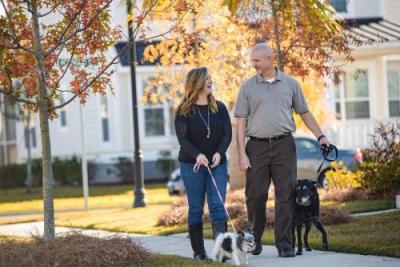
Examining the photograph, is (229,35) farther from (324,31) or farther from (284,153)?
(284,153)

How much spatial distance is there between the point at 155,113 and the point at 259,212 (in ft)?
78.1

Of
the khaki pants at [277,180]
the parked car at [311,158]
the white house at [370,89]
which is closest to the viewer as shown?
the khaki pants at [277,180]

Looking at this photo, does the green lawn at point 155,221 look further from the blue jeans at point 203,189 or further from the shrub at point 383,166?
the blue jeans at point 203,189

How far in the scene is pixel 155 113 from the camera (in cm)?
3247

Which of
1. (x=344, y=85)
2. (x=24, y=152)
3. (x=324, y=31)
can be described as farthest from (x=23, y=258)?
(x=24, y=152)

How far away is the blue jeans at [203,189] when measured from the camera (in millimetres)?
8453

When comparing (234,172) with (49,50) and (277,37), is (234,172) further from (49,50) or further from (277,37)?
(49,50)

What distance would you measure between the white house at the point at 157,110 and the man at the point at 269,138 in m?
18.1

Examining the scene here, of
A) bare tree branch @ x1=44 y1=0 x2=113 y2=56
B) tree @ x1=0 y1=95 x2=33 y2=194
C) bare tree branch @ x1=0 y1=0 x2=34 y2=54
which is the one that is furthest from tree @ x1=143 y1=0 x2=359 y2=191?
tree @ x1=0 y1=95 x2=33 y2=194

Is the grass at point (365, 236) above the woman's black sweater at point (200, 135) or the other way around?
the other way around

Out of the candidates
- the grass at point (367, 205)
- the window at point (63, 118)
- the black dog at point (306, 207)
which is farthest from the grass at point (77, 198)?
the black dog at point (306, 207)

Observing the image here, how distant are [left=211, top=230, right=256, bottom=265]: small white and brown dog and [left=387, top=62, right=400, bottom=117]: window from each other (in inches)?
835

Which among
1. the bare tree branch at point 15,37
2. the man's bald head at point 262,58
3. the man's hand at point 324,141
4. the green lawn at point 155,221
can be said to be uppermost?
the bare tree branch at point 15,37

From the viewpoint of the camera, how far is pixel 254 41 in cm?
1375
